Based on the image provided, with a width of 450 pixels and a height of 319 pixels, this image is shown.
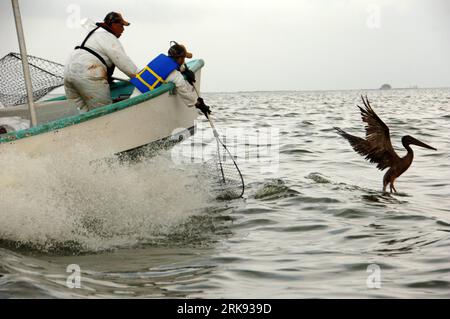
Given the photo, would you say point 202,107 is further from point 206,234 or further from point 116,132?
point 206,234

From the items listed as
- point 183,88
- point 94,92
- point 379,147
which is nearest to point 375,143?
point 379,147

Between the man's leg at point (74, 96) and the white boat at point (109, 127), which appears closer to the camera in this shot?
the white boat at point (109, 127)

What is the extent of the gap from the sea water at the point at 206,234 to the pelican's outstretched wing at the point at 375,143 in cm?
54

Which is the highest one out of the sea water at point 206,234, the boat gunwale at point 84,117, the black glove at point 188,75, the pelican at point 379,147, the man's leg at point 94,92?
the black glove at point 188,75

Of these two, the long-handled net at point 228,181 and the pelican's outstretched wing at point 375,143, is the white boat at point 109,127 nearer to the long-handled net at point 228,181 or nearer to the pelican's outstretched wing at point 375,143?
the long-handled net at point 228,181

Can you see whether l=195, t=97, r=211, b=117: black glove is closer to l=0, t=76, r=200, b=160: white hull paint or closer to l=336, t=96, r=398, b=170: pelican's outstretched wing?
l=0, t=76, r=200, b=160: white hull paint

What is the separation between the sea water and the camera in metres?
5.30

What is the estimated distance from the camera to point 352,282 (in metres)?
5.34

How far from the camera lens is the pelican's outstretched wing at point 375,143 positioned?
28.3 ft

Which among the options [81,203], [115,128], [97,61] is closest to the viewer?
[81,203]

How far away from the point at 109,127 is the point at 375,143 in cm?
353

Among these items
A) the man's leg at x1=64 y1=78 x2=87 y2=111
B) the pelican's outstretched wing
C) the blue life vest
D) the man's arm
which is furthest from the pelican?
the man's leg at x1=64 y1=78 x2=87 y2=111

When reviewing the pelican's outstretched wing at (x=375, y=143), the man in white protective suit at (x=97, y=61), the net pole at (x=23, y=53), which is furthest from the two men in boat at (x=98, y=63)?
the pelican's outstretched wing at (x=375, y=143)

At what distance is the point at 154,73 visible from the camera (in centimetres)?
914
